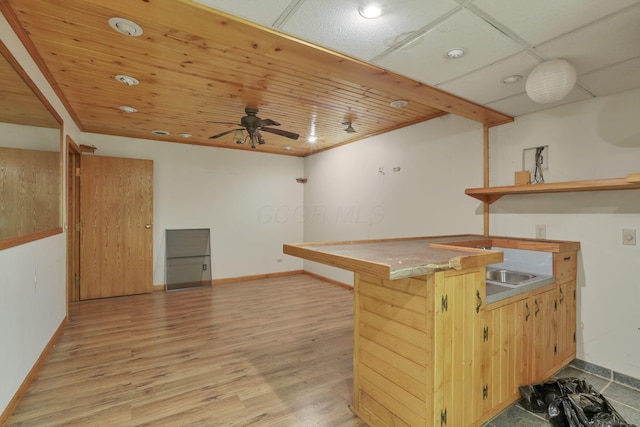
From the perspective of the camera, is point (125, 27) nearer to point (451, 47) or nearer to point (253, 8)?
point (253, 8)

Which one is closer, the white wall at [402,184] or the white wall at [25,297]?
the white wall at [25,297]

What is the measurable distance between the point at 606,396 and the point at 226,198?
5436 millimetres

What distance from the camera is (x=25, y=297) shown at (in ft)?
7.32

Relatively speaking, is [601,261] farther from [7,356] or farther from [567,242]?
[7,356]

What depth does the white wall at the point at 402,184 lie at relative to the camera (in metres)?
3.52

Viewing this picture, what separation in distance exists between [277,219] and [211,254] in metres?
1.45

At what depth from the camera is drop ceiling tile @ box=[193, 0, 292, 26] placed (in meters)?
1.53

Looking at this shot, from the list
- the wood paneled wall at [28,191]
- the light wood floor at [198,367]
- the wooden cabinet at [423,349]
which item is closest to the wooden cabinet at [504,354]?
the wooden cabinet at [423,349]

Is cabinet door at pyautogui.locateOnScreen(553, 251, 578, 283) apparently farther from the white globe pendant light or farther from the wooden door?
the wooden door

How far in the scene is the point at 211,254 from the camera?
18.3 feet

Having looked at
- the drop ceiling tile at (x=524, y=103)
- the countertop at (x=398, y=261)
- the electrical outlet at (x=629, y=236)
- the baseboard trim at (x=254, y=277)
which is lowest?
the baseboard trim at (x=254, y=277)

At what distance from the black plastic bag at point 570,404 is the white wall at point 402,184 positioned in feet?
5.19

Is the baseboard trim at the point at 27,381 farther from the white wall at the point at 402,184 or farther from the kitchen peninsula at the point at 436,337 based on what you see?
the white wall at the point at 402,184

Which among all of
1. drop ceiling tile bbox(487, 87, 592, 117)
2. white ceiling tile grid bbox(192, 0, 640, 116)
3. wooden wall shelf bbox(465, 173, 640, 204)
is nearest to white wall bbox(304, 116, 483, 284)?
wooden wall shelf bbox(465, 173, 640, 204)
